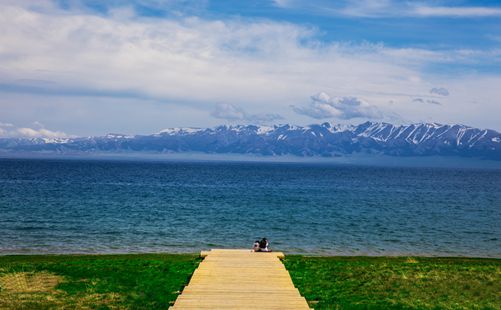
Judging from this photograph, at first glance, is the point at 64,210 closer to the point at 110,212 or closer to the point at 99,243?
the point at 110,212

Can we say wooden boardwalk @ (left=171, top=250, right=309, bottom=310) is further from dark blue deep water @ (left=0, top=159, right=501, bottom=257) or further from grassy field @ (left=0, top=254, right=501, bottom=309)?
dark blue deep water @ (left=0, top=159, right=501, bottom=257)

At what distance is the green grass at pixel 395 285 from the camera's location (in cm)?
2248

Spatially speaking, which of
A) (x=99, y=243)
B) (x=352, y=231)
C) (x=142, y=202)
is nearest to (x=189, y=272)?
(x=99, y=243)

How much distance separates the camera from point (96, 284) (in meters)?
25.0

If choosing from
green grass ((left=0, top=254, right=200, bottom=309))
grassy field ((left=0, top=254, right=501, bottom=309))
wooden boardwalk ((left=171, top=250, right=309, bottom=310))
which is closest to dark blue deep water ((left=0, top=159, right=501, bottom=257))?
green grass ((left=0, top=254, right=200, bottom=309))

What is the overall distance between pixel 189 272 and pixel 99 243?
73.7 feet

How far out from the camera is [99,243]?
47938mm

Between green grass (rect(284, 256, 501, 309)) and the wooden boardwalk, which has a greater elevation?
the wooden boardwalk

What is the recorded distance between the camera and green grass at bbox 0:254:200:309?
21.8 metres

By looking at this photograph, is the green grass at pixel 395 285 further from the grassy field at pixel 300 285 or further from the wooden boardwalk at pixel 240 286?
the wooden boardwalk at pixel 240 286

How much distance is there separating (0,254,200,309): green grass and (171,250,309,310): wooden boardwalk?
5.45 feet

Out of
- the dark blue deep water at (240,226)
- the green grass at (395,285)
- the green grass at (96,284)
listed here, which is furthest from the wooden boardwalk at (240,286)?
the dark blue deep water at (240,226)

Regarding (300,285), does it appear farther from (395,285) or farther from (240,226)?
(240,226)

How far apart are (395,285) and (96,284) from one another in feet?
48.1
